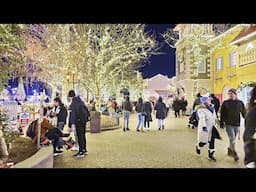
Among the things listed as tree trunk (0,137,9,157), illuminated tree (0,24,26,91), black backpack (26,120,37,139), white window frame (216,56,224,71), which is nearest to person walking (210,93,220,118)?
white window frame (216,56,224,71)

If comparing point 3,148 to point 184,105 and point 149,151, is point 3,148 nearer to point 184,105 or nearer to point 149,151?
point 149,151

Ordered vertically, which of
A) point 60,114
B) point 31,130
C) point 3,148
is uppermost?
point 60,114

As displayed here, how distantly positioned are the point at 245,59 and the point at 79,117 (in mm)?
2574

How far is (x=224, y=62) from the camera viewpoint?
5676 mm

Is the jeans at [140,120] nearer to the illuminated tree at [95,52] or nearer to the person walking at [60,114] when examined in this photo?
the illuminated tree at [95,52]

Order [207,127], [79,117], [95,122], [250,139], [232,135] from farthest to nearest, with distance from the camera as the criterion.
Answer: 1. [95,122]
2. [79,117]
3. [207,127]
4. [232,135]
5. [250,139]

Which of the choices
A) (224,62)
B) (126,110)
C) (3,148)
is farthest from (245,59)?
(3,148)

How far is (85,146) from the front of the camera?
5.29 metres

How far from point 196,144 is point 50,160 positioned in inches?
81.0

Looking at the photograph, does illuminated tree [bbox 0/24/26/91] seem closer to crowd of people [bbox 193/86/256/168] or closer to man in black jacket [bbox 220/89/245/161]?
crowd of people [bbox 193/86/256/168]

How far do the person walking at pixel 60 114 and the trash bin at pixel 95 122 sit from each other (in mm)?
401

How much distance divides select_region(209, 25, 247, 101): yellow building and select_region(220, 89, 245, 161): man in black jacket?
0.85 ft
